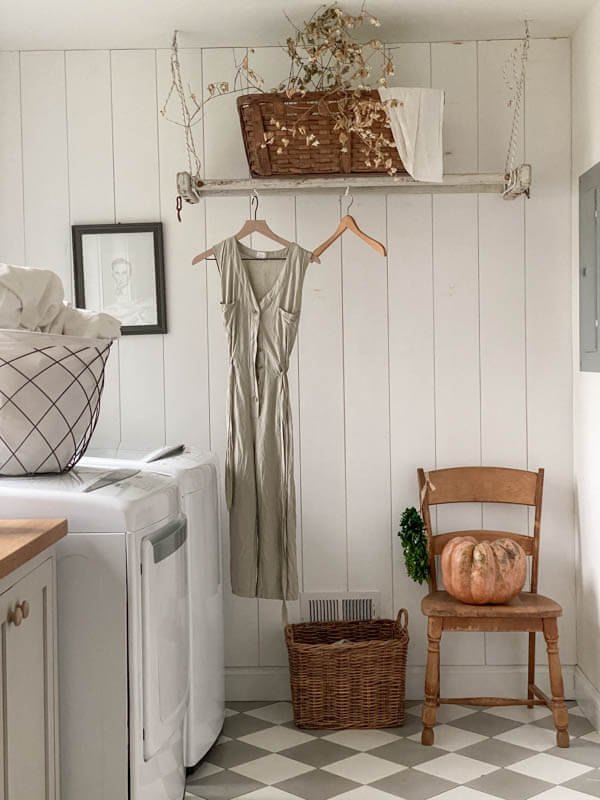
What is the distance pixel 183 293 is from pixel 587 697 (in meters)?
2.08

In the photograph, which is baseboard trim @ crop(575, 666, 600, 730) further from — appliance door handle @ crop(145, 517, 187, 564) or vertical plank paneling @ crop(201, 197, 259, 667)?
appliance door handle @ crop(145, 517, 187, 564)

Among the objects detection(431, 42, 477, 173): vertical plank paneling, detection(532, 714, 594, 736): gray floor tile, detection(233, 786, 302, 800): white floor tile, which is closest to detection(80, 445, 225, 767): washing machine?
detection(233, 786, 302, 800): white floor tile

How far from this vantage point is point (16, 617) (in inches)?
70.3

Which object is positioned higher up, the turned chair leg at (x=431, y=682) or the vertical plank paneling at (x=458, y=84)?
the vertical plank paneling at (x=458, y=84)

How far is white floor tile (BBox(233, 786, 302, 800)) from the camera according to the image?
2641 millimetres

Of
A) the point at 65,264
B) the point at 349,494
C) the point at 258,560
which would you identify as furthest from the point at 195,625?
the point at 65,264

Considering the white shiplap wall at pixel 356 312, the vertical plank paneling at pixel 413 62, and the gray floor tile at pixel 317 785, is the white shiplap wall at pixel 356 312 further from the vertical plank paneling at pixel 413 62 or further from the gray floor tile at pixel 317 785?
the gray floor tile at pixel 317 785

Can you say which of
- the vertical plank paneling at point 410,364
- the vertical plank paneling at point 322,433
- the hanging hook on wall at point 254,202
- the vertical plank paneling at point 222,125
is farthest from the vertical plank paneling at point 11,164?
the vertical plank paneling at point 410,364

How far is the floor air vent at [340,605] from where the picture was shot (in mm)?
3441

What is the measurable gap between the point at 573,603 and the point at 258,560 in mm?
1234

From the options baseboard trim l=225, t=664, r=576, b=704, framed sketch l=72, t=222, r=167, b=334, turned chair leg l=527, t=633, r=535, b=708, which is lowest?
baseboard trim l=225, t=664, r=576, b=704

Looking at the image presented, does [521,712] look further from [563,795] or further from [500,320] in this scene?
[500,320]

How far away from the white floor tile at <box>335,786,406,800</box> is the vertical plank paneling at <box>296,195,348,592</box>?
2.91 feet

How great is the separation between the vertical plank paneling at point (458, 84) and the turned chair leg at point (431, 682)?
5.46 ft
